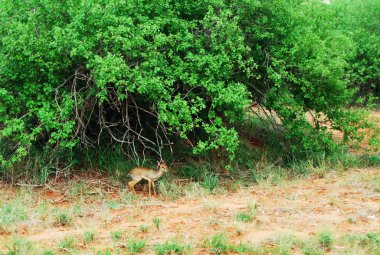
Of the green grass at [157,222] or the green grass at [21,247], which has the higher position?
the green grass at [157,222]

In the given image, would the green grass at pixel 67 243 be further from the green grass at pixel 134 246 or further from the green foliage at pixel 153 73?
the green foliage at pixel 153 73

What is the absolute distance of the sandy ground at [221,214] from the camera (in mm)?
6859

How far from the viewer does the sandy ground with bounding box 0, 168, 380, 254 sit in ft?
22.5

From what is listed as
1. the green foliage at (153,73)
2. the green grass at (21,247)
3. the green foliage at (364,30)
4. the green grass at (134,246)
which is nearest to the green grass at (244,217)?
the green grass at (134,246)

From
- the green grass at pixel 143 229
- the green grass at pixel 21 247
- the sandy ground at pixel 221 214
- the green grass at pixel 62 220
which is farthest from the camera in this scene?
the green grass at pixel 62 220

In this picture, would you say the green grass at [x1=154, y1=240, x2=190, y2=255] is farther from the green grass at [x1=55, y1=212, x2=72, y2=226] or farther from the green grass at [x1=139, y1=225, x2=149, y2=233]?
the green grass at [x1=55, y1=212, x2=72, y2=226]

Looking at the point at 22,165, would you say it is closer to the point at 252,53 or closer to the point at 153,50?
the point at 153,50

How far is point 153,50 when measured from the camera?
29.8 ft

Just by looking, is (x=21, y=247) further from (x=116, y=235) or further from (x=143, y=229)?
(x=143, y=229)

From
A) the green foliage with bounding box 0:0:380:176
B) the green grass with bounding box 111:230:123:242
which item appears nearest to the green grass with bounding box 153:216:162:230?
the green grass with bounding box 111:230:123:242

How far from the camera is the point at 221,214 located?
25.1 ft

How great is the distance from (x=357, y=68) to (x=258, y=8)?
30.5 ft

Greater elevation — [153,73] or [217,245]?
[153,73]

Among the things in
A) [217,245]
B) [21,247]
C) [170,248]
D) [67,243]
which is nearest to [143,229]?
[170,248]
